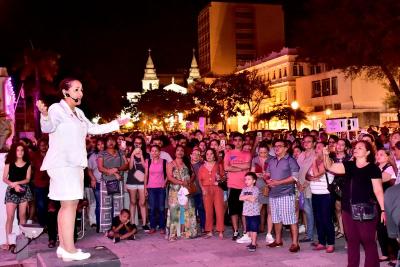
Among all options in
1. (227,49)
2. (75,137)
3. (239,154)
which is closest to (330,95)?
(239,154)

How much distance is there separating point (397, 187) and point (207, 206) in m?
6.46

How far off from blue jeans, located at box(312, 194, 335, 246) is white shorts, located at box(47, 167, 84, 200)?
5.01 metres

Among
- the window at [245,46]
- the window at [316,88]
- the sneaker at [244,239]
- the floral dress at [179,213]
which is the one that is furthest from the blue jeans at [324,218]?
the window at [245,46]

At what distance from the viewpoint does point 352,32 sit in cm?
2711

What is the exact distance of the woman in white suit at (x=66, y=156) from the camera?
18.5 ft

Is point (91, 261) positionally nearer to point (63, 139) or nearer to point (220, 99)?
point (63, 139)

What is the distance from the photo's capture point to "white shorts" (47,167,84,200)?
18.6 ft

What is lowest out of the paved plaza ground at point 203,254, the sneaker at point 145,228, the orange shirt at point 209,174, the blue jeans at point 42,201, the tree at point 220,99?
the paved plaza ground at point 203,254

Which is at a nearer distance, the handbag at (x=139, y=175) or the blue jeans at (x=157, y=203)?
the blue jeans at (x=157, y=203)

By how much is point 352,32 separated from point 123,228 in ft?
65.4

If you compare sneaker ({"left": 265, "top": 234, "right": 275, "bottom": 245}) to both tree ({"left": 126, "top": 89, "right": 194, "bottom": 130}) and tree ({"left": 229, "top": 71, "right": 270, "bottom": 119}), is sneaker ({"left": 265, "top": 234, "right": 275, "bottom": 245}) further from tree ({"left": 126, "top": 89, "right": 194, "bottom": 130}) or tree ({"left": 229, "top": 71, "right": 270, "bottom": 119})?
tree ({"left": 126, "top": 89, "right": 194, "bottom": 130})

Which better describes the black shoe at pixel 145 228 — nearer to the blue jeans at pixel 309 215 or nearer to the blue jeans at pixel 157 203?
the blue jeans at pixel 157 203

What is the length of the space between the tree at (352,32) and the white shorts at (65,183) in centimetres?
2342

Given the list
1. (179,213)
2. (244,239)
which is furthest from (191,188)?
(244,239)
